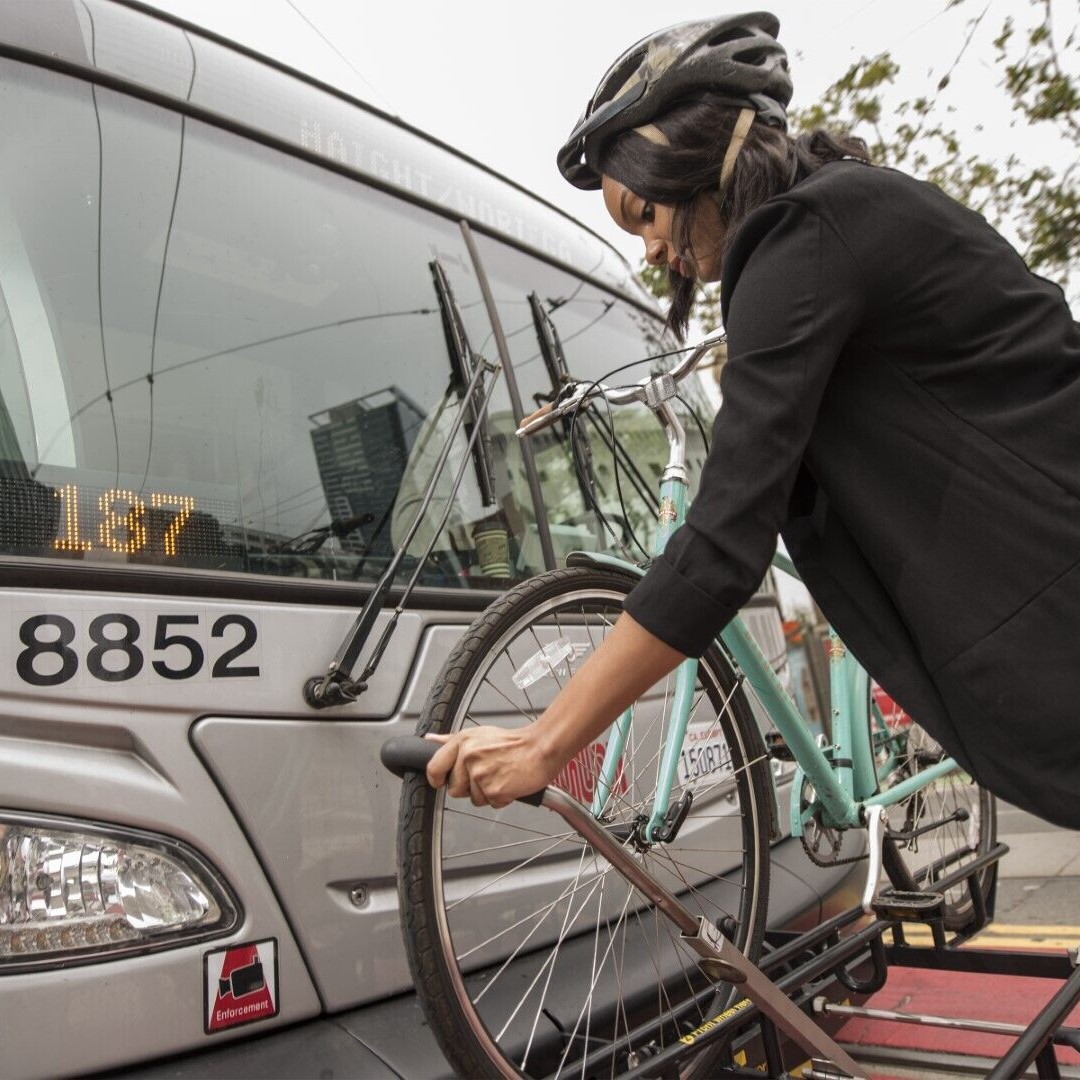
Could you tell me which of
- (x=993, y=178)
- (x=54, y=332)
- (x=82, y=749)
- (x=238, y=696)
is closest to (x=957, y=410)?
(x=238, y=696)

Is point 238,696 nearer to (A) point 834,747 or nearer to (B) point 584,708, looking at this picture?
(B) point 584,708

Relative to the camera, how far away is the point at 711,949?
5.59 ft

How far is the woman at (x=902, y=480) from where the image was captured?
1.23 m

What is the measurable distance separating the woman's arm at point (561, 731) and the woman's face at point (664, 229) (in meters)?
0.66

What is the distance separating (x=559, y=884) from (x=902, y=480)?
1.35m

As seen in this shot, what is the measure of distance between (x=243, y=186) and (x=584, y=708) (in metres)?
1.60

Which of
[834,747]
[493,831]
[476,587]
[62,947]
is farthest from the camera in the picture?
[834,747]

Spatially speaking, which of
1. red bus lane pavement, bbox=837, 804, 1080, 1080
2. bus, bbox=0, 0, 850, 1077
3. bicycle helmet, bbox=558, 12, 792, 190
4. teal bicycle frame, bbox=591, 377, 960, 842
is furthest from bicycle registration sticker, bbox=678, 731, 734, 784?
bicycle helmet, bbox=558, 12, 792, 190

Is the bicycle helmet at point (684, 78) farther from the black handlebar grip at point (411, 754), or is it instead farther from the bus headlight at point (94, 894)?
the bus headlight at point (94, 894)

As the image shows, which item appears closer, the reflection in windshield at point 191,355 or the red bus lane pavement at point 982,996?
the reflection in windshield at point 191,355

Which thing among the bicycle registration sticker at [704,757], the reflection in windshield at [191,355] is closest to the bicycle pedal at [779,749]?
the bicycle registration sticker at [704,757]

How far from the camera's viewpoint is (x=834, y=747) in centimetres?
266

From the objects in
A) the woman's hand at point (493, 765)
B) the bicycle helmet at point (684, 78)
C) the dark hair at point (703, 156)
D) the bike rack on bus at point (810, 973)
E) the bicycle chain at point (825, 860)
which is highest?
the bicycle helmet at point (684, 78)

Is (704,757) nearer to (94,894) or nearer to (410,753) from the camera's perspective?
(410,753)
